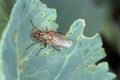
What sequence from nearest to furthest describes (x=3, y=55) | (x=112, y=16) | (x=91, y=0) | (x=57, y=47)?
(x=3, y=55)
(x=57, y=47)
(x=91, y=0)
(x=112, y=16)

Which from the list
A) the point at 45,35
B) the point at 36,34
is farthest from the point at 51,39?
the point at 36,34

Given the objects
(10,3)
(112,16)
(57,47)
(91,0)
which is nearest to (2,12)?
(10,3)

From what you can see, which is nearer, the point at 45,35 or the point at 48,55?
the point at 48,55

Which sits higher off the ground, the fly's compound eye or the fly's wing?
the fly's compound eye

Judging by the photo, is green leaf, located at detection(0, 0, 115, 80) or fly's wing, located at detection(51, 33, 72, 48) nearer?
green leaf, located at detection(0, 0, 115, 80)

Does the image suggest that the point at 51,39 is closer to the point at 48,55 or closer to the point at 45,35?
the point at 45,35

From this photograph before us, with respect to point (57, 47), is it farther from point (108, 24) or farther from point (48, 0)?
point (108, 24)
